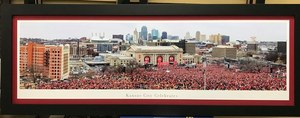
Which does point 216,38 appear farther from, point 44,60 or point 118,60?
point 44,60

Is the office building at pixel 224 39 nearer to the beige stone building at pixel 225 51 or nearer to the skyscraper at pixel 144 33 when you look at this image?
the beige stone building at pixel 225 51

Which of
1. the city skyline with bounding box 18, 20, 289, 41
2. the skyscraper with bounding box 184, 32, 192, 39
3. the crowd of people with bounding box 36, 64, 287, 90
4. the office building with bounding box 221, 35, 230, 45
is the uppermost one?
the city skyline with bounding box 18, 20, 289, 41

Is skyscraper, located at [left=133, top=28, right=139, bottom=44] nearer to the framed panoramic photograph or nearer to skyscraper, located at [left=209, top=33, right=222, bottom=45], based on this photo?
the framed panoramic photograph

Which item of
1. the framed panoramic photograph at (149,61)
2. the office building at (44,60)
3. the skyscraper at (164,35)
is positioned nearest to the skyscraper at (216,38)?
the framed panoramic photograph at (149,61)

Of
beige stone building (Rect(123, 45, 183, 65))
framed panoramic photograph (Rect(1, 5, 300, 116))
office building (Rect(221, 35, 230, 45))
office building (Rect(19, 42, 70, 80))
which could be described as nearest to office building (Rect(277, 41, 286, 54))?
framed panoramic photograph (Rect(1, 5, 300, 116))

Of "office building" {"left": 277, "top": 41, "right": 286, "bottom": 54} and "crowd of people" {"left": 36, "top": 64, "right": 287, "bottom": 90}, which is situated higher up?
"office building" {"left": 277, "top": 41, "right": 286, "bottom": 54}

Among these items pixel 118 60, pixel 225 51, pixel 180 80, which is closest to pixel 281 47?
pixel 225 51
